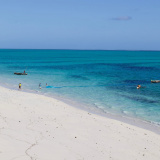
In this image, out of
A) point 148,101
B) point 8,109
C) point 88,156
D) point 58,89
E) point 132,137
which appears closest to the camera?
point 88,156

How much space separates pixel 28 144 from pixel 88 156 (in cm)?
454

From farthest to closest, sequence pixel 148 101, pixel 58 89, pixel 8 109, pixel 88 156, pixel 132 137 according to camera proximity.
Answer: pixel 58 89
pixel 148 101
pixel 8 109
pixel 132 137
pixel 88 156

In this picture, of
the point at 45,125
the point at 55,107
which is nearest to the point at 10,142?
the point at 45,125

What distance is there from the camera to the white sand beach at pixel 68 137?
15.3 m

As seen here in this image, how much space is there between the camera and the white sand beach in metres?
15.3

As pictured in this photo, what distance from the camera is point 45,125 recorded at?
819 inches

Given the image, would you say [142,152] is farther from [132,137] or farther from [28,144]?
[28,144]

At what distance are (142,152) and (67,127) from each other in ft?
24.2

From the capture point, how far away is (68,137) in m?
18.4

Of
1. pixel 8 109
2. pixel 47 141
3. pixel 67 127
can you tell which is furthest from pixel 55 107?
pixel 47 141

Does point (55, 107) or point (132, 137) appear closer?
point (132, 137)

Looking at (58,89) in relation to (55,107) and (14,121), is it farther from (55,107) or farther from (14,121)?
(14,121)

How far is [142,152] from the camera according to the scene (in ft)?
54.5

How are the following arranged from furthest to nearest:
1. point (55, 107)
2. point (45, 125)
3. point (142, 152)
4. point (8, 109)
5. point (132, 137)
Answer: point (55, 107) → point (8, 109) → point (45, 125) → point (132, 137) → point (142, 152)
